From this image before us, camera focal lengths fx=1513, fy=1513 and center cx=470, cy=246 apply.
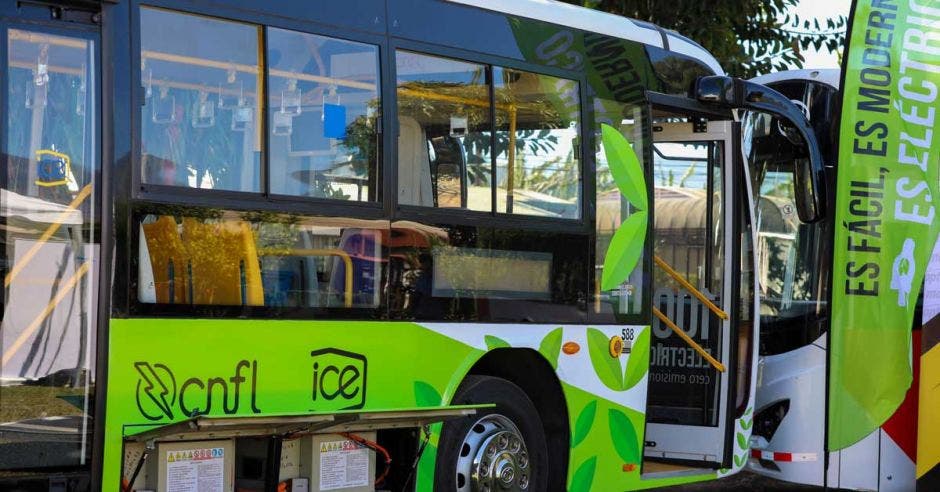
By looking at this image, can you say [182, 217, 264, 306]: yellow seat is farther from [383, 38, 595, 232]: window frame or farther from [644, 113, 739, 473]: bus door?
[644, 113, 739, 473]: bus door

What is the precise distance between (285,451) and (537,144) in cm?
245

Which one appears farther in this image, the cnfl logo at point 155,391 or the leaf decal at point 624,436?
the leaf decal at point 624,436

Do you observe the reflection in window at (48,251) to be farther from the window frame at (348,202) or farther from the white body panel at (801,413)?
the white body panel at (801,413)

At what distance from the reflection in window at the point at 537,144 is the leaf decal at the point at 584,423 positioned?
3.67ft

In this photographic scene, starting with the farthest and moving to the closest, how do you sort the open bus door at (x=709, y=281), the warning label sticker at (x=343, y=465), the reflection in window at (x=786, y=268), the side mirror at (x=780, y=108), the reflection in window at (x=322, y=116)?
the reflection in window at (x=786, y=268)
the open bus door at (x=709, y=281)
the side mirror at (x=780, y=108)
the warning label sticker at (x=343, y=465)
the reflection in window at (x=322, y=116)

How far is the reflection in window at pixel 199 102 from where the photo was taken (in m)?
6.58

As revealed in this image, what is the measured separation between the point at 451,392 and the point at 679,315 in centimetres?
278

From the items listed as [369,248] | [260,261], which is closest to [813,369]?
[369,248]

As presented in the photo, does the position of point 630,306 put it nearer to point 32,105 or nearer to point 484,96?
point 484,96

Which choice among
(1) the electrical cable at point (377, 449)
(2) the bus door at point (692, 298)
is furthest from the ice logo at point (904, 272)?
(1) the electrical cable at point (377, 449)

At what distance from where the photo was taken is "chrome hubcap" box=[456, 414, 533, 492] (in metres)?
8.13

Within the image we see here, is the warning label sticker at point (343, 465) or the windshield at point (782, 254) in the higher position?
the windshield at point (782, 254)

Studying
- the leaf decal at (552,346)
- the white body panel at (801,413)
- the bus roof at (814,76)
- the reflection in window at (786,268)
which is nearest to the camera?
the leaf decal at (552,346)

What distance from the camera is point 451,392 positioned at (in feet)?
25.9
